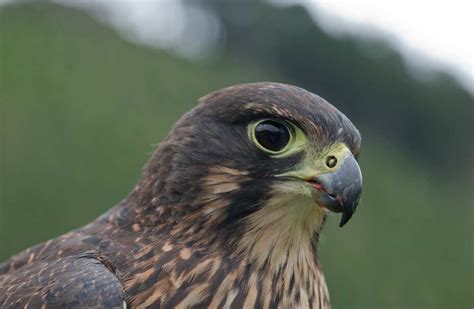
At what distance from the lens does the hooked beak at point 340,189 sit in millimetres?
2623

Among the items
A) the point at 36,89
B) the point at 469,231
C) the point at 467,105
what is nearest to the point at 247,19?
the point at 467,105

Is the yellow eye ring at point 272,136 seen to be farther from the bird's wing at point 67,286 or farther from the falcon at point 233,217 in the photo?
the bird's wing at point 67,286

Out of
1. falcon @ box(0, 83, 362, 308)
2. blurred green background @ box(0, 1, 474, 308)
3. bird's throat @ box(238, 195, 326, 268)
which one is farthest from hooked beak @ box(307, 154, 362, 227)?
blurred green background @ box(0, 1, 474, 308)

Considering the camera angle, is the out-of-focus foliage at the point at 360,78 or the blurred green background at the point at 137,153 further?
the out-of-focus foliage at the point at 360,78

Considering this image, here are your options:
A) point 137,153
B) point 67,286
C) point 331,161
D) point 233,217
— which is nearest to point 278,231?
point 233,217

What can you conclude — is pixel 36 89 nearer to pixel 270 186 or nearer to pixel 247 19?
pixel 270 186

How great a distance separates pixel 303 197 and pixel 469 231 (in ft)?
58.1

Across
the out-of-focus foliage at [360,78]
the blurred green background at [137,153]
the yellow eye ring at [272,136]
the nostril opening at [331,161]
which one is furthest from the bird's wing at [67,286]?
the out-of-focus foliage at [360,78]

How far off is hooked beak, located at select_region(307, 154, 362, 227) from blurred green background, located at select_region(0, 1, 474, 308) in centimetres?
698

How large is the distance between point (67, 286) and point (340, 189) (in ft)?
3.37

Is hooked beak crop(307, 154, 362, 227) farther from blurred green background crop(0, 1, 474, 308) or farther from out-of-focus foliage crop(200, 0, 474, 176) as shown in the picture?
out-of-focus foliage crop(200, 0, 474, 176)

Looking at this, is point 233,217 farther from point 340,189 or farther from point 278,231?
point 340,189

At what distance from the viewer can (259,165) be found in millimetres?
2793

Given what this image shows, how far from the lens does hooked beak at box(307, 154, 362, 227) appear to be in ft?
8.61
